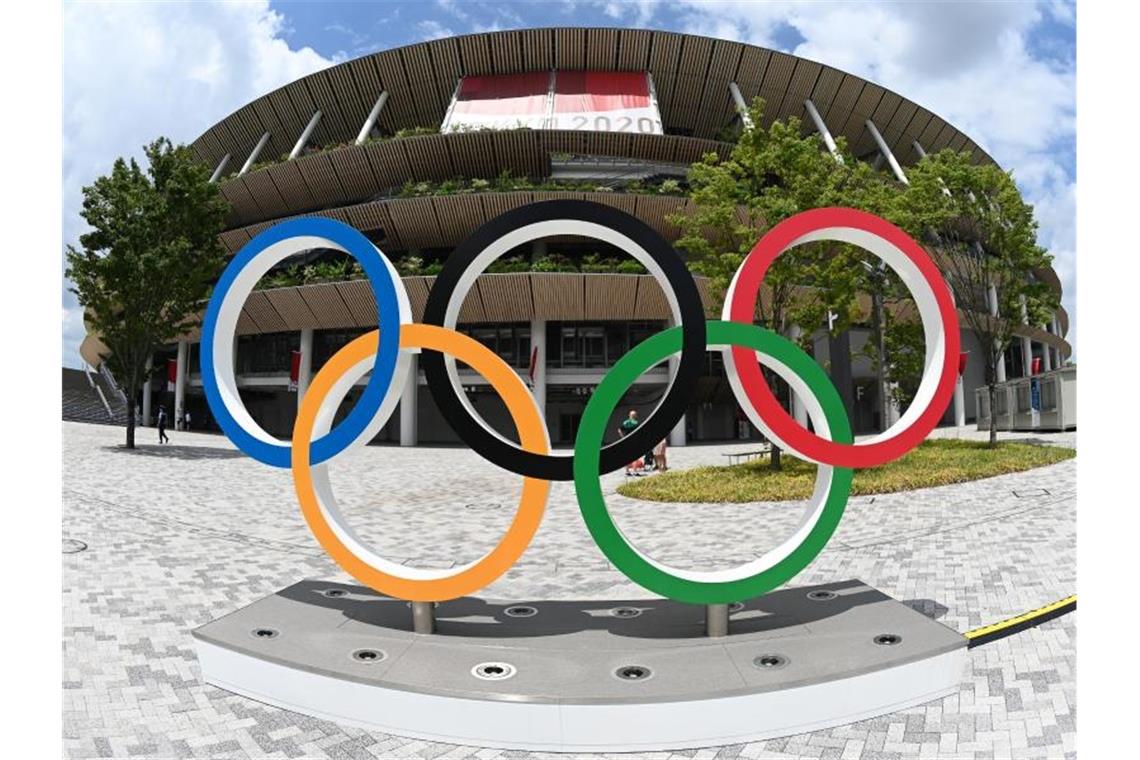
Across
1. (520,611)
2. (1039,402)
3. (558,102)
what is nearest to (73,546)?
(520,611)

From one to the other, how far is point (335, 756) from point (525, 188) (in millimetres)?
26619

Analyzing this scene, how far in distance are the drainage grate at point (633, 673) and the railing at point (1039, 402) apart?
2553 centimetres

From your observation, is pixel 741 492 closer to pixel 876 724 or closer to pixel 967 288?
pixel 876 724

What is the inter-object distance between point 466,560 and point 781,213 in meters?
12.4

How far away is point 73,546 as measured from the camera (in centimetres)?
987

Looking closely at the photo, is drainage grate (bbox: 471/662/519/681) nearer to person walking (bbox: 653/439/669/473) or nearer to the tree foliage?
the tree foliage

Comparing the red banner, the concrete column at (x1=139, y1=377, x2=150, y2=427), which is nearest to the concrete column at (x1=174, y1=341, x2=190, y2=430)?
the concrete column at (x1=139, y1=377, x2=150, y2=427)

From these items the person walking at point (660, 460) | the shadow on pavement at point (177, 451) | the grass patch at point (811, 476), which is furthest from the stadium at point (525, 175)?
the grass patch at point (811, 476)

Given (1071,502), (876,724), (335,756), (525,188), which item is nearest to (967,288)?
(1071,502)

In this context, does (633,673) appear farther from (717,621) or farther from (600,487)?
(600,487)

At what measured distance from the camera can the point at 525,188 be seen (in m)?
28.8

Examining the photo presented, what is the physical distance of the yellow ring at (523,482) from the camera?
18.4 feet

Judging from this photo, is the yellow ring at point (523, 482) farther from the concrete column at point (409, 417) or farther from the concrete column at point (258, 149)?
the concrete column at point (258, 149)

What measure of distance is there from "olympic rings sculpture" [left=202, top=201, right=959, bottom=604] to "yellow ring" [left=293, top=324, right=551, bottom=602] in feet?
0.04
